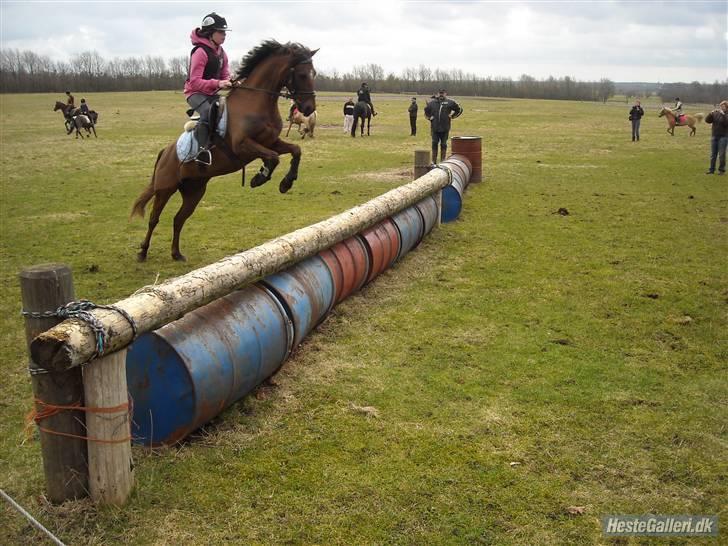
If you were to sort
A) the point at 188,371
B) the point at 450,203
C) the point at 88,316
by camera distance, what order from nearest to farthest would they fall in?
1. the point at 88,316
2. the point at 188,371
3. the point at 450,203

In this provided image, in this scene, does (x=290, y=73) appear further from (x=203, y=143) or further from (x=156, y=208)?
(x=156, y=208)

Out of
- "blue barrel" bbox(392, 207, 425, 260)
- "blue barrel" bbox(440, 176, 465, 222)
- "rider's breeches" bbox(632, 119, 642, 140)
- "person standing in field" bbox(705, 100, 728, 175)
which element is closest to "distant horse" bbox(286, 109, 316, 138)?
"rider's breeches" bbox(632, 119, 642, 140)

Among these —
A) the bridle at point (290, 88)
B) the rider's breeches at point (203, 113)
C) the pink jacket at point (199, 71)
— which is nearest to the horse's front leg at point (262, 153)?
the rider's breeches at point (203, 113)

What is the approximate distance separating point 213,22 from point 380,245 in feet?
10.4

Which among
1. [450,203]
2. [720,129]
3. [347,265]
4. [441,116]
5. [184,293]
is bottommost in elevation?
[347,265]

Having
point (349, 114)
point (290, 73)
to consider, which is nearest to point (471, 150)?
point (290, 73)

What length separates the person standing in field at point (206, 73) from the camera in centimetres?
811

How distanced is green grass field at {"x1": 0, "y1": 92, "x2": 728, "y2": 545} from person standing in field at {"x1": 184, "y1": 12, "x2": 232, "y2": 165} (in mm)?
1794

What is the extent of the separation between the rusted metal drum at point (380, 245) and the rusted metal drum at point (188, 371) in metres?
3.11

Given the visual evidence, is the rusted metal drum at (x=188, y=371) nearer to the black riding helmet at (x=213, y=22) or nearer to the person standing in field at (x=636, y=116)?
the black riding helmet at (x=213, y=22)

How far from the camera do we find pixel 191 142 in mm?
8469

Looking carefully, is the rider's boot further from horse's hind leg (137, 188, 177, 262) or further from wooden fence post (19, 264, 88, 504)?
wooden fence post (19, 264, 88, 504)

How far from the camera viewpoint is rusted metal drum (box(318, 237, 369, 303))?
6977 mm

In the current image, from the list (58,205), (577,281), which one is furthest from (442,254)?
(58,205)
